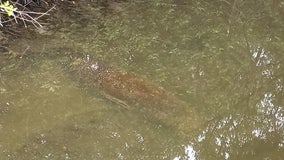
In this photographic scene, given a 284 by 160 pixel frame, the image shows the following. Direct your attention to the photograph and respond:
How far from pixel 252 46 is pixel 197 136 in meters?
1.60

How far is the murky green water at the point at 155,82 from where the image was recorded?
3297mm

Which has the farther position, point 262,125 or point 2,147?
point 262,125

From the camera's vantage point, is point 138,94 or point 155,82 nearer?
point 138,94

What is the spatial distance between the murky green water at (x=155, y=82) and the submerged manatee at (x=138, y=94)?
3cm

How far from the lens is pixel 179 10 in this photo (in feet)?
17.1

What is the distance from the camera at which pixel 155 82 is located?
3.95m

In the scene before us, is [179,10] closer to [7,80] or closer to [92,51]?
[92,51]

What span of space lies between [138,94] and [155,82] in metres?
0.29

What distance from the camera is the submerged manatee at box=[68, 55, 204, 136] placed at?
346 centimetres

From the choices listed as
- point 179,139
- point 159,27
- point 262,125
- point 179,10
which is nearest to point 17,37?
point 159,27

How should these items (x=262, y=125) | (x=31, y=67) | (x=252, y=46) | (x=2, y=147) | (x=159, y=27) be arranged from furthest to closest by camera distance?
(x=159, y=27)
(x=252, y=46)
(x=31, y=67)
(x=262, y=125)
(x=2, y=147)

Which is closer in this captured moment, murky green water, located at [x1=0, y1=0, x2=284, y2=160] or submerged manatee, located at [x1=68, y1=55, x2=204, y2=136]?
murky green water, located at [x1=0, y1=0, x2=284, y2=160]

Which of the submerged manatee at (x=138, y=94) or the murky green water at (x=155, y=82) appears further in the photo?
the submerged manatee at (x=138, y=94)

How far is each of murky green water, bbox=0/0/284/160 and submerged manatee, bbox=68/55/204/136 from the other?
3cm
